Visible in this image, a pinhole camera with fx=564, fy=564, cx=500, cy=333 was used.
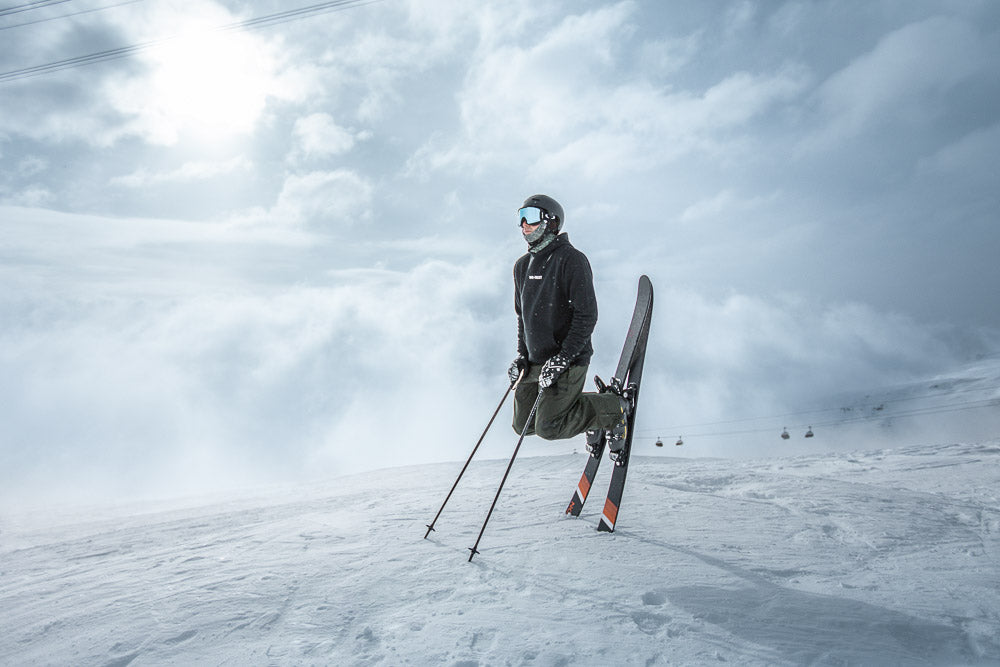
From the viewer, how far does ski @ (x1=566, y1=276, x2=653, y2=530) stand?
5152 mm

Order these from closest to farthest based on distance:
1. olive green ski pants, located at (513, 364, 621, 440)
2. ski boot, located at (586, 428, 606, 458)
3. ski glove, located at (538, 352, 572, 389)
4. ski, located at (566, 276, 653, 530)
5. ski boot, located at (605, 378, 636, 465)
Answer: ski glove, located at (538, 352, 572, 389) < olive green ski pants, located at (513, 364, 621, 440) < ski boot, located at (605, 378, 636, 465) < ski, located at (566, 276, 653, 530) < ski boot, located at (586, 428, 606, 458)

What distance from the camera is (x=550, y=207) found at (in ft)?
16.5

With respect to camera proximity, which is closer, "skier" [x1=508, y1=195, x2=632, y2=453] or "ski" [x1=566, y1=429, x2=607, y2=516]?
"skier" [x1=508, y1=195, x2=632, y2=453]

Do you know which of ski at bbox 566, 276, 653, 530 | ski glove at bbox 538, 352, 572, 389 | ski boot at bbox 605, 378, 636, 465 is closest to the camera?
ski glove at bbox 538, 352, 572, 389

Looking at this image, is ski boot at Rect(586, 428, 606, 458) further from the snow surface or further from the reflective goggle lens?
the reflective goggle lens

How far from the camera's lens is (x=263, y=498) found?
27.7ft

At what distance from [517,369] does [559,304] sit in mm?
742

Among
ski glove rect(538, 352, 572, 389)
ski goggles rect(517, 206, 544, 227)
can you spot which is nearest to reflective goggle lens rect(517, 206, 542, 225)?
ski goggles rect(517, 206, 544, 227)

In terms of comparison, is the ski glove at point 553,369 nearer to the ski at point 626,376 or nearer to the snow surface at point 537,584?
the ski at point 626,376

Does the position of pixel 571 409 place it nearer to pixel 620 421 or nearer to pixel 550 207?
pixel 620 421

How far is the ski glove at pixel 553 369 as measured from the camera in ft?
15.1

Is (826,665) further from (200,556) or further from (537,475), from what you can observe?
(537,475)

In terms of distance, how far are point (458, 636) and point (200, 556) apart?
298 centimetres

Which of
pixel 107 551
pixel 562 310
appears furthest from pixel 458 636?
pixel 107 551
